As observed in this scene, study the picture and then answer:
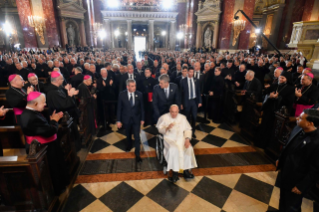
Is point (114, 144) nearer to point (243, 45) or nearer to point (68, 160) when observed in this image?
point (68, 160)

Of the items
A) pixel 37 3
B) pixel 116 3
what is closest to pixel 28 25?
pixel 37 3

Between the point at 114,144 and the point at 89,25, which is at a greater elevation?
the point at 89,25

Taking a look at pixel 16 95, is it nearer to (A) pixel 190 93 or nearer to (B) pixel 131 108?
(B) pixel 131 108

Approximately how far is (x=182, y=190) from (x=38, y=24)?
18048mm

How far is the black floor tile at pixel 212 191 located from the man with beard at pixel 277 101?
184 cm

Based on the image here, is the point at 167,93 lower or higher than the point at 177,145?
higher

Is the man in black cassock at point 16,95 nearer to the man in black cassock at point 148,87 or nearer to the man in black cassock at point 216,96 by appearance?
the man in black cassock at point 148,87

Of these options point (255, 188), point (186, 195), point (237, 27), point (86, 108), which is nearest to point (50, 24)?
point (86, 108)

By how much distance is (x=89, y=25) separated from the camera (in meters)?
22.3

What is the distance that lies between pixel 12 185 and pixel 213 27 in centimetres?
2257

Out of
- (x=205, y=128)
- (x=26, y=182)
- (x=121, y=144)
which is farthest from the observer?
(x=205, y=128)

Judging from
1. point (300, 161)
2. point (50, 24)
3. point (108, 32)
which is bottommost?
point (300, 161)

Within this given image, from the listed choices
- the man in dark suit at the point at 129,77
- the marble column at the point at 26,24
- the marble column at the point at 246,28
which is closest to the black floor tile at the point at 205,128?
the man in dark suit at the point at 129,77

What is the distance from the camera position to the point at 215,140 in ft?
15.2
